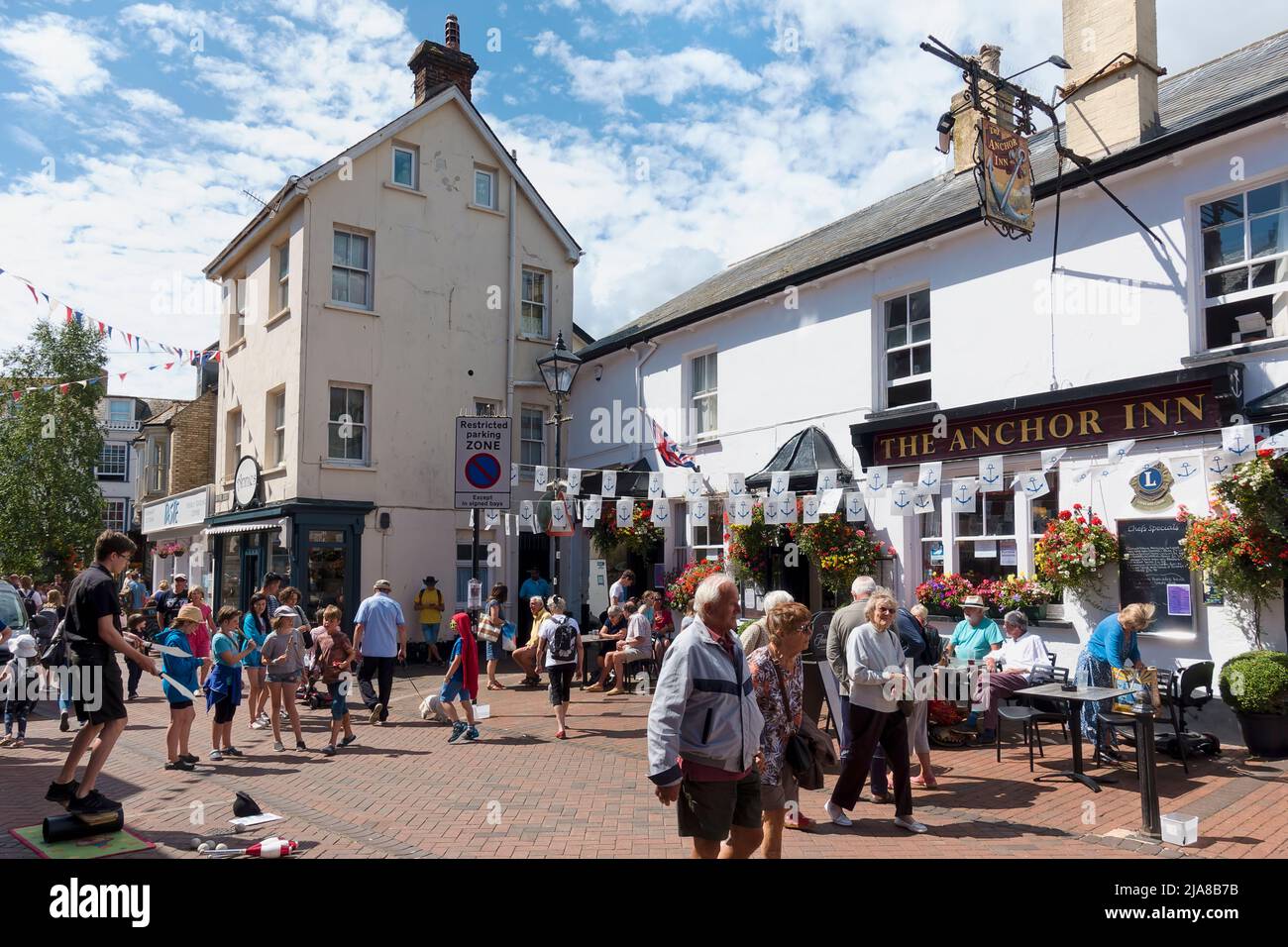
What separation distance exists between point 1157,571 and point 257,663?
9.94 m

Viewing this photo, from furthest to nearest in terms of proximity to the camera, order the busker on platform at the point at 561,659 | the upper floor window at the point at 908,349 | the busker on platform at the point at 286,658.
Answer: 1. the upper floor window at the point at 908,349
2. the busker on platform at the point at 561,659
3. the busker on platform at the point at 286,658

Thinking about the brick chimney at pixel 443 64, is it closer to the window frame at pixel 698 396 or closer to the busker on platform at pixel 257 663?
the window frame at pixel 698 396

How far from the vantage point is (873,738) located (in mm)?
6641

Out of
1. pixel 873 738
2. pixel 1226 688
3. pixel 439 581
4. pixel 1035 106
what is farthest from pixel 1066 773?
pixel 439 581

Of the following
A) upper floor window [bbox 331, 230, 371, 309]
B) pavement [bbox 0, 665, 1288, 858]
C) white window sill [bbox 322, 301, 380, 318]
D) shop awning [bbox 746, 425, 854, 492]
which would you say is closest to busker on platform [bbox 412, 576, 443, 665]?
white window sill [bbox 322, 301, 380, 318]

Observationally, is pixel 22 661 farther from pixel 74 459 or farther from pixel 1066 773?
pixel 74 459

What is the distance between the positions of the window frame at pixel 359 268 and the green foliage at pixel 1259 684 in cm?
1636

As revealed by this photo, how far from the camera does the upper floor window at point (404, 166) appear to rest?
64.2 ft

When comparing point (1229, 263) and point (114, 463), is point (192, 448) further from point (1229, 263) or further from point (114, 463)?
point (114, 463)

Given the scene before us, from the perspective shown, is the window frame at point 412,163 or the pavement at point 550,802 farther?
the window frame at point 412,163

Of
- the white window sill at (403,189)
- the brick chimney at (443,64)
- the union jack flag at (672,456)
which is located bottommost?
the union jack flag at (672,456)

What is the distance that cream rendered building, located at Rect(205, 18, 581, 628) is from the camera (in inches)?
723

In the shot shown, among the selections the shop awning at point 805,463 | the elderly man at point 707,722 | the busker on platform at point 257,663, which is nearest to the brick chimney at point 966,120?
the shop awning at point 805,463
